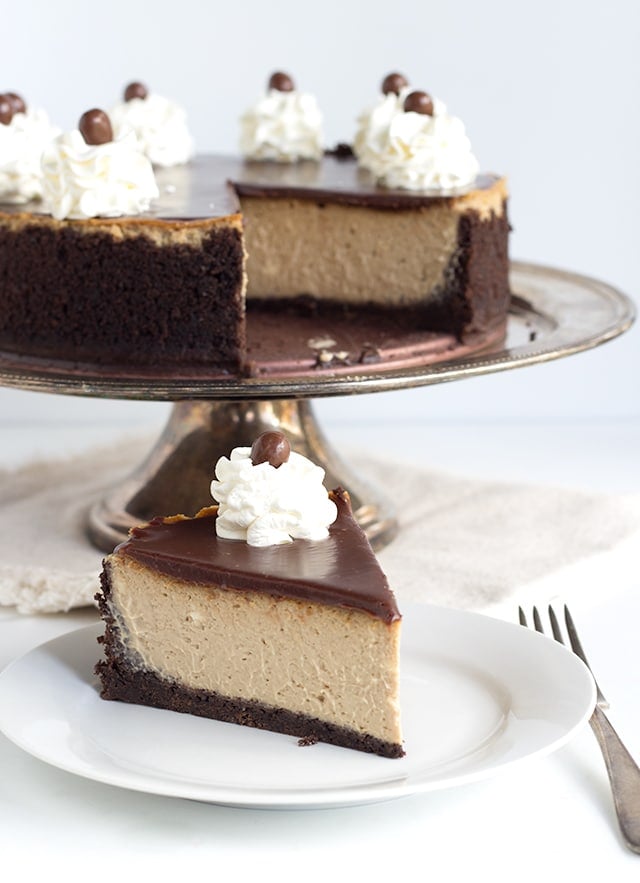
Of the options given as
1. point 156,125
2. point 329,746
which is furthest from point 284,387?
point 156,125

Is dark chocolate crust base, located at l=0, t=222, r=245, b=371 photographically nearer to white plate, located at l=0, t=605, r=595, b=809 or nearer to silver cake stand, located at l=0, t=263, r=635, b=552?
silver cake stand, located at l=0, t=263, r=635, b=552

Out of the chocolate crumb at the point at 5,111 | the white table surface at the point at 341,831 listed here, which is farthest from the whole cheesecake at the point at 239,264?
the white table surface at the point at 341,831

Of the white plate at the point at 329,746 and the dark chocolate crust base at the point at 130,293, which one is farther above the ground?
the dark chocolate crust base at the point at 130,293

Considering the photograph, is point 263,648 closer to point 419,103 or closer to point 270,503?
point 270,503

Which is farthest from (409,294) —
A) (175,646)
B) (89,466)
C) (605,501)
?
(175,646)

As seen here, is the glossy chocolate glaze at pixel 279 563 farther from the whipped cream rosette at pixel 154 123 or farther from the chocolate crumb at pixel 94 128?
the whipped cream rosette at pixel 154 123
